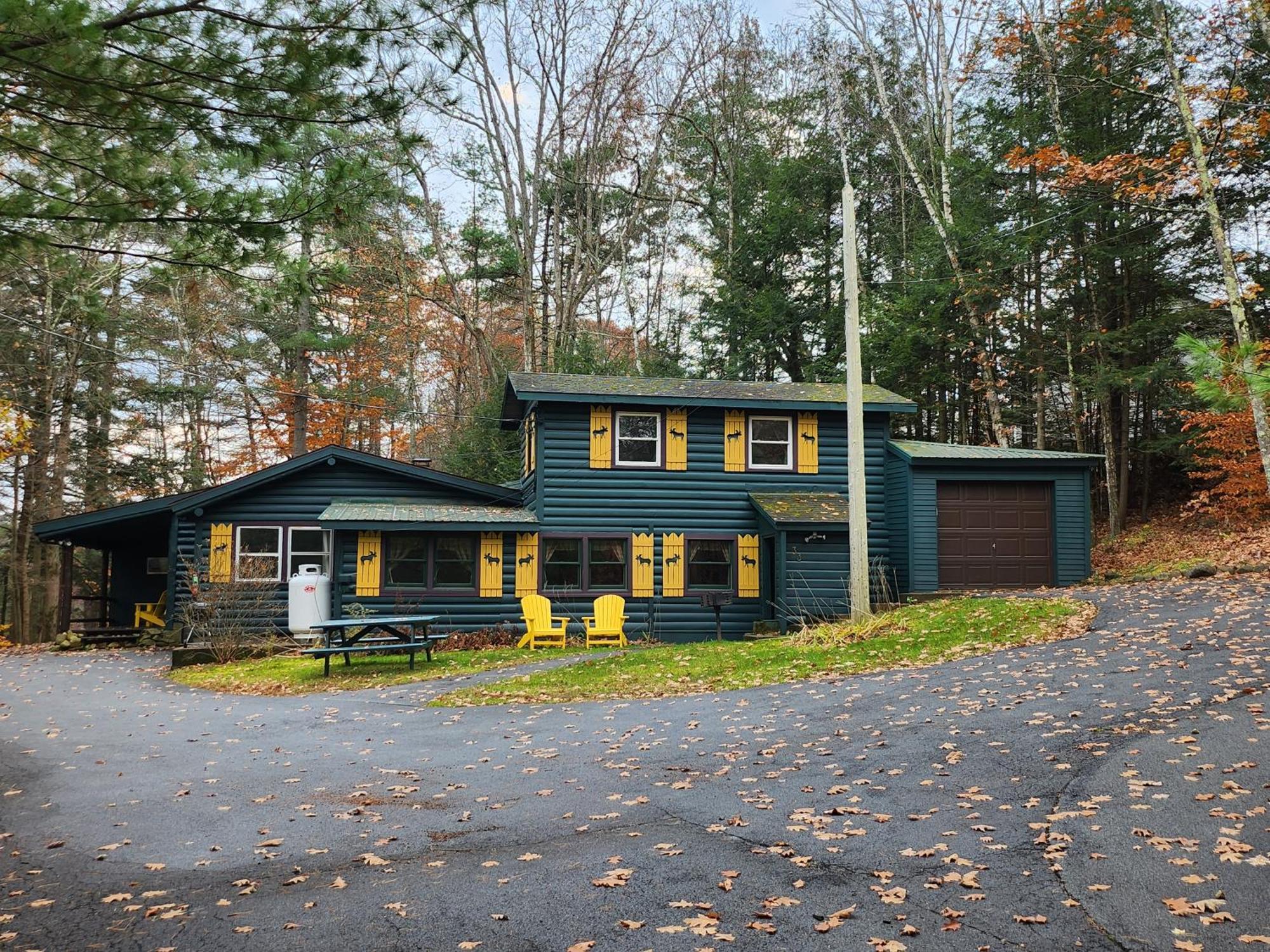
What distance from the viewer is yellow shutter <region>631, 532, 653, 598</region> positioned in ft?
65.9

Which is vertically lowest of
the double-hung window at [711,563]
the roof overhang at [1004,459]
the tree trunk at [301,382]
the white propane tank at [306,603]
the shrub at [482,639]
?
the shrub at [482,639]

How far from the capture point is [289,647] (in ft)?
58.9

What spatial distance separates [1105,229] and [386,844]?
2674 cm

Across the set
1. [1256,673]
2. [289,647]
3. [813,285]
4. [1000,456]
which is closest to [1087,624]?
[1256,673]

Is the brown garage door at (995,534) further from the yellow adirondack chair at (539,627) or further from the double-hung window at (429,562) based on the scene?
the double-hung window at (429,562)

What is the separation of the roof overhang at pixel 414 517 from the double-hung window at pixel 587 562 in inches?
33.4

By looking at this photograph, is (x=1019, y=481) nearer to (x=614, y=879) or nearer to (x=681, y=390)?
(x=681, y=390)

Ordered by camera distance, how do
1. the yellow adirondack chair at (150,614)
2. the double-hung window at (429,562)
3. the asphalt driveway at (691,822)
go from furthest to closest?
the yellow adirondack chair at (150,614)
the double-hung window at (429,562)
the asphalt driveway at (691,822)

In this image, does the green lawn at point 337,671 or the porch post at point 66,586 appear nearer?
the green lawn at point 337,671

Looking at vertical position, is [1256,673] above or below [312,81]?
below

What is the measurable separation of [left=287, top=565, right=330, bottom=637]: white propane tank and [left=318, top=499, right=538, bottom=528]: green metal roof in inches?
51.0

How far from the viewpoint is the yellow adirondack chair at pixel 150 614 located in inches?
893

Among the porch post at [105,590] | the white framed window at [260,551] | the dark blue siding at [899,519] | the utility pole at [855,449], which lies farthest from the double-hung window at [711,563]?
the porch post at [105,590]

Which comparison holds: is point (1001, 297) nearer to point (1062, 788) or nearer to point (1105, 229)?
point (1105, 229)
